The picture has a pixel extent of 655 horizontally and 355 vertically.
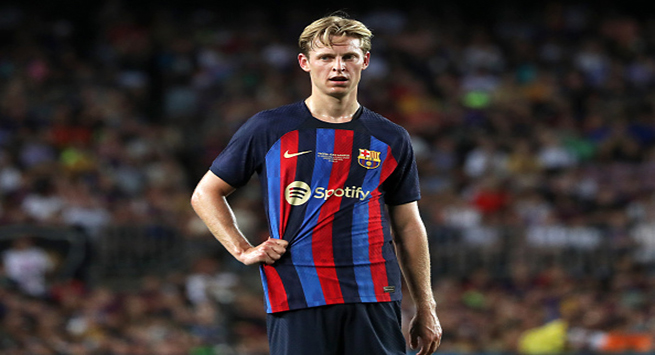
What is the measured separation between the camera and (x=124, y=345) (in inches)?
361

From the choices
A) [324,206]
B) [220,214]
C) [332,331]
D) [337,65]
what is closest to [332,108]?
[337,65]

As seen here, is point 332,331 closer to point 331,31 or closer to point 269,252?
point 269,252

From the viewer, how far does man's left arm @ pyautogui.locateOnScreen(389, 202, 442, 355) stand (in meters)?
3.79

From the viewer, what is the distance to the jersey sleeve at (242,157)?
3561 millimetres

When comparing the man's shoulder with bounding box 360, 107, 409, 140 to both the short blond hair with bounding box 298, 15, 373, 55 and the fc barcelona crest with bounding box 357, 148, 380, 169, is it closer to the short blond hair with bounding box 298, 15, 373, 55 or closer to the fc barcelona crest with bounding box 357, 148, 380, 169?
the fc barcelona crest with bounding box 357, 148, 380, 169

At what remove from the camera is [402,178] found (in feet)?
12.2

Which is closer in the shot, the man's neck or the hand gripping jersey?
the hand gripping jersey

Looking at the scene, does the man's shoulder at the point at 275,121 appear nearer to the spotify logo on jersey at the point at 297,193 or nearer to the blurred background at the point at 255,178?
the spotify logo on jersey at the point at 297,193

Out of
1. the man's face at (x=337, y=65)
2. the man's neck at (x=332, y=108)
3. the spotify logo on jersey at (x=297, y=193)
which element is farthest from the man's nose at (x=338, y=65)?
the spotify logo on jersey at (x=297, y=193)

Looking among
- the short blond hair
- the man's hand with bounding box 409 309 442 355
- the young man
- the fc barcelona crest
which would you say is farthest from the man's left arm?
the short blond hair

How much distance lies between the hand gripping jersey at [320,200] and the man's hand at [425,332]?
0.28 meters

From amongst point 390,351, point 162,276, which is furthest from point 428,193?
point 390,351

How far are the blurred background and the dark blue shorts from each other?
5.96 metres

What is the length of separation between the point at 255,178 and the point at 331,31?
8163 millimetres
